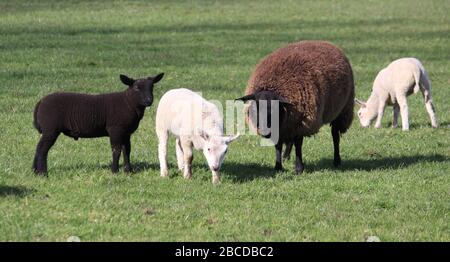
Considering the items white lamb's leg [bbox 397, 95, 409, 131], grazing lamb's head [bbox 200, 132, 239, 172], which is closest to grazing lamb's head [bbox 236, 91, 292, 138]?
grazing lamb's head [bbox 200, 132, 239, 172]

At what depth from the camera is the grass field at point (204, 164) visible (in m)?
9.69

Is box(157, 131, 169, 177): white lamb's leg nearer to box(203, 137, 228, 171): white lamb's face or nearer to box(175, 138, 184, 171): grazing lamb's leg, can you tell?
box(175, 138, 184, 171): grazing lamb's leg

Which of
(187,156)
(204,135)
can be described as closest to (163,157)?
(187,156)

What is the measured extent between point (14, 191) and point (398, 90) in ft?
27.3

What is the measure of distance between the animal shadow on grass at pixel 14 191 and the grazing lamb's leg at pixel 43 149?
71 cm

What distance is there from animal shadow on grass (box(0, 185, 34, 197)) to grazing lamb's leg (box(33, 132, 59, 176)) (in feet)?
2.33

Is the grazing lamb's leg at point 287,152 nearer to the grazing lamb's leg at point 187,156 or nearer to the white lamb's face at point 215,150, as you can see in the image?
the grazing lamb's leg at point 187,156

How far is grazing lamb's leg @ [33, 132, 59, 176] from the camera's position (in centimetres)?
1146

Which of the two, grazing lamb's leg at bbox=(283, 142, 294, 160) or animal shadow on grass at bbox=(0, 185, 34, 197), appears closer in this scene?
animal shadow on grass at bbox=(0, 185, 34, 197)

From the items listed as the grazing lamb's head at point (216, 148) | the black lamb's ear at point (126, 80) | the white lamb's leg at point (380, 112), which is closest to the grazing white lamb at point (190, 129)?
the grazing lamb's head at point (216, 148)

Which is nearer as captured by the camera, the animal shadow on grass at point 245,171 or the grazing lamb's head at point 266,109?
the animal shadow on grass at point 245,171

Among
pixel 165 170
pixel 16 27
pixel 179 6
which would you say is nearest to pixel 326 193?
pixel 165 170

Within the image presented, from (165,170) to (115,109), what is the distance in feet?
3.22

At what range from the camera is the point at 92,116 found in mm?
11641
